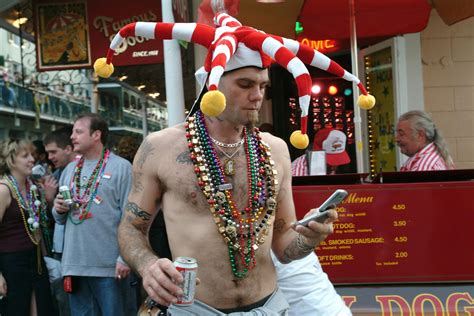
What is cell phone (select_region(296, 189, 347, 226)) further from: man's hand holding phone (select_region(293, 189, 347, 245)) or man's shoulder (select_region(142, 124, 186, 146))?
man's shoulder (select_region(142, 124, 186, 146))

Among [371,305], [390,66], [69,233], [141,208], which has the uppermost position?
[390,66]

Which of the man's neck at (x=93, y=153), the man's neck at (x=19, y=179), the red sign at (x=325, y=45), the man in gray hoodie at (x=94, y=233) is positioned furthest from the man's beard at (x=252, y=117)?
the red sign at (x=325, y=45)

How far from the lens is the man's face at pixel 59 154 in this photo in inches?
251

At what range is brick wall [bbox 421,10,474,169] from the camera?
726 centimetres

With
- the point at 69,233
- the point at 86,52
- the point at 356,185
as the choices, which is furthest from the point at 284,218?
the point at 86,52

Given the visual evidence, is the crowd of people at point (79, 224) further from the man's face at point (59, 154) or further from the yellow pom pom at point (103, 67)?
the yellow pom pom at point (103, 67)

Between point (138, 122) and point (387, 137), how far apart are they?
8837 millimetres

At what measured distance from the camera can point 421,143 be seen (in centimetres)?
528

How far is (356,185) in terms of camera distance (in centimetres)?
449

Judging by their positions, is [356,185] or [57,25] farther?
[57,25]

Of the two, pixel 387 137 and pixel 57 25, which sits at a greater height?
pixel 57 25

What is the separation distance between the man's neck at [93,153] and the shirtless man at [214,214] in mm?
2681

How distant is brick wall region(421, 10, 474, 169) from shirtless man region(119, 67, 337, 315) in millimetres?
4933

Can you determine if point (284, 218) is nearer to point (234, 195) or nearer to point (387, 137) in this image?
point (234, 195)
